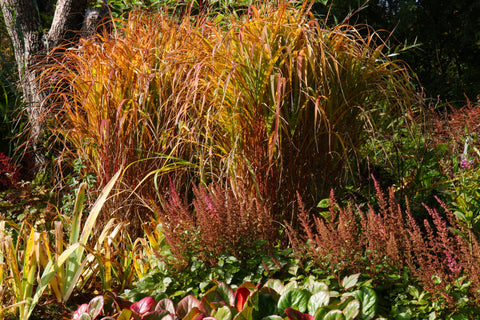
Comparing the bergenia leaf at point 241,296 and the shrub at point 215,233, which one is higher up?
the shrub at point 215,233

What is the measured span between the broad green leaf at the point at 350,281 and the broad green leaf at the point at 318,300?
12 cm

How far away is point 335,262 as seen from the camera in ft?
7.27

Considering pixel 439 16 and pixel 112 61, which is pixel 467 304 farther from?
pixel 439 16

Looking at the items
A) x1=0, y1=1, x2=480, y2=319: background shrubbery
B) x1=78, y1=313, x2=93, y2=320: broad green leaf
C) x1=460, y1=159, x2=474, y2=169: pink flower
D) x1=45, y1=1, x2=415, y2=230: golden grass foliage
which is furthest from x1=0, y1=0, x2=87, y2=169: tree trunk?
x1=460, y1=159, x2=474, y2=169: pink flower

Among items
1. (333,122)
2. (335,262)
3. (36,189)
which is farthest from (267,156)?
(36,189)

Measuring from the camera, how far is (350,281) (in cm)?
217

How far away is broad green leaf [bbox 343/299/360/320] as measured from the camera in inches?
76.0

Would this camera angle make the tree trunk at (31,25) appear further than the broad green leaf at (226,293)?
Yes

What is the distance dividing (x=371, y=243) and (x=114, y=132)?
6.39ft

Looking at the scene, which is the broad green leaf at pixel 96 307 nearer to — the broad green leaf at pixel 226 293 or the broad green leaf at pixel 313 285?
the broad green leaf at pixel 226 293

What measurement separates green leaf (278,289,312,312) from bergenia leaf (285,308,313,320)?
11 cm

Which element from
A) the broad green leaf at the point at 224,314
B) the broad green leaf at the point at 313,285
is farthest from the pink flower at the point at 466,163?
the broad green leaf at the point at 224,314

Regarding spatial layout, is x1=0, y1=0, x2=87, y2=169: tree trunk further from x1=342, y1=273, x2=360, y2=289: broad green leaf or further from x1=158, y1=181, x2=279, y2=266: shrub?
x1=342, y1=273, x2=360, y2=289: broad green leaf

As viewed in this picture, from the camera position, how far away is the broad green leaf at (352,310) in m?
1.93
